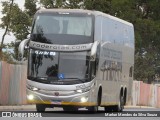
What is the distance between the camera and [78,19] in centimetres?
2652

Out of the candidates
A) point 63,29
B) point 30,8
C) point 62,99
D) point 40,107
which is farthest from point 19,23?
point 62,99

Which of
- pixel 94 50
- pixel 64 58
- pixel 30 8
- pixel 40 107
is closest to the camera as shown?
pixel 94 50

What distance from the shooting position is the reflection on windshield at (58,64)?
84.9 ft

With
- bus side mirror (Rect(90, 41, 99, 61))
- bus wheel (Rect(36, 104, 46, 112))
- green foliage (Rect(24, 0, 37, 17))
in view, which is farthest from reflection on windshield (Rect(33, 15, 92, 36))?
green foliage (Rect(24, 0, 37, 17))

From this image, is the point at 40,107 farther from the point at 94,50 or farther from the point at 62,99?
the point at 94,50

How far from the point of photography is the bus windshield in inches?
1027

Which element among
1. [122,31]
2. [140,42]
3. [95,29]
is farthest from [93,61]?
[140,42]

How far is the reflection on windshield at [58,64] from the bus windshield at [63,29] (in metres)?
0.53

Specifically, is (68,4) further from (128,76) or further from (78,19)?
(78,19)

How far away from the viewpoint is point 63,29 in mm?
26188

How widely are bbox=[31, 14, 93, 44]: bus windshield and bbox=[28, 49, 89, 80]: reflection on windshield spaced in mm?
529

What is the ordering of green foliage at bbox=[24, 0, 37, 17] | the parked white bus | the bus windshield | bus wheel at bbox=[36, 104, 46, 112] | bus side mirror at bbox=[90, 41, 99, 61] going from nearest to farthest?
1. bus side mirror at bbox=[90, 41, 99, 61]
2. the parked white bus
3. the bus windshield
4. bus wheel at bbox=[36, 104, 46, 112]
5. green foliage at bbox=[24, 0, 37, 17]

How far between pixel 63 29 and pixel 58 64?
4.74ft

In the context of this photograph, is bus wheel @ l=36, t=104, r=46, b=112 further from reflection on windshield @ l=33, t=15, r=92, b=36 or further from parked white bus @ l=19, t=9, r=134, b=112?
reflection on windshield @ l=33, t=15, r=92, b=36
